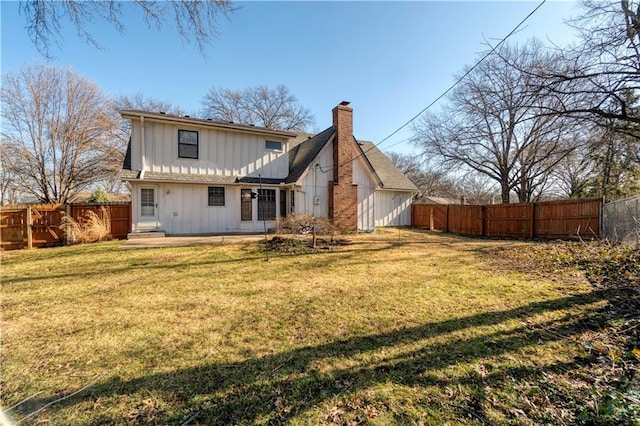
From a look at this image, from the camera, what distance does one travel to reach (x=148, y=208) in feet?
38.2

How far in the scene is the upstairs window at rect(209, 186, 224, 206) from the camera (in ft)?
41.7

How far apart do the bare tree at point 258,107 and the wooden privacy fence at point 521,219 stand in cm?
1891

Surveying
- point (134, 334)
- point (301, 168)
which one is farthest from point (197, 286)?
point (301, 168)

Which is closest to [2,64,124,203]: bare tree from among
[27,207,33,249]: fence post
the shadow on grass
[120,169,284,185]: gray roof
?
[27,207,33,249]: fence post

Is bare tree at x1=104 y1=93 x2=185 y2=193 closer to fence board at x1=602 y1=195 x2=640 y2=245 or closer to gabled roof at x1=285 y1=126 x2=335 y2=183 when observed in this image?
gabled roof at x1=285 y1=126 x2=335 y2=183

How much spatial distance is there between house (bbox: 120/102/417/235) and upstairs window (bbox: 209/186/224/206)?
44 mm

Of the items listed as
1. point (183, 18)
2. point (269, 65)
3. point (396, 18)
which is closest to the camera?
point (183, 18)

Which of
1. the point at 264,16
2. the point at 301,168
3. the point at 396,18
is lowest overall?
the point at 301,168

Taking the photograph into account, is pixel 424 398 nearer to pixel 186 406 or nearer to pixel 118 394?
pixel 186 406

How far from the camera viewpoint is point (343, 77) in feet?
47.9

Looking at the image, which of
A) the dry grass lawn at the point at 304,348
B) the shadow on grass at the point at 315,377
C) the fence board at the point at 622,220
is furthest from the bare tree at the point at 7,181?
the fence board at the point at 622,220

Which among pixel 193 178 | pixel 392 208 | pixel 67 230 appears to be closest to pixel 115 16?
pixel 193 178

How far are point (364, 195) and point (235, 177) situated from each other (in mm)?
6831

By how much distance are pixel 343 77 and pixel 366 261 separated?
1108cm
